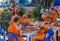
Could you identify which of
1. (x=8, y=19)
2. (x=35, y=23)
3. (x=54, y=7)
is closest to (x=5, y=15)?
(x=8, y=19)

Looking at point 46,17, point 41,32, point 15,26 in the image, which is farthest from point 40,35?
point 15,26

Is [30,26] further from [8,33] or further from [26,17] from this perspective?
[8,33]

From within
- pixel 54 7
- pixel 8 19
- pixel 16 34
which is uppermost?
pixel 54 7

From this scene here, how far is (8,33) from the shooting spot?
117 inches

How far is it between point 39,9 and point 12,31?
49 centimetres

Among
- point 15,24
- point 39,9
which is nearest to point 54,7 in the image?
point 39,9

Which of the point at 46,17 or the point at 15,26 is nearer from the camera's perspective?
the point at 46,17

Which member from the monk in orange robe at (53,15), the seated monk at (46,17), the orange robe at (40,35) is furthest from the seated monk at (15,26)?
the monk in orange robe at (53,15)

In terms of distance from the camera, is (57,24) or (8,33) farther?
(8,33)

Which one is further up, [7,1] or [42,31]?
[7,1]

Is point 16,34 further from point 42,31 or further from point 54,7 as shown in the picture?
point 54,7

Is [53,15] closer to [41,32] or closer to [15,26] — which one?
[41,32]

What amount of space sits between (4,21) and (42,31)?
564 mm

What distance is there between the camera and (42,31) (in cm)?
282
